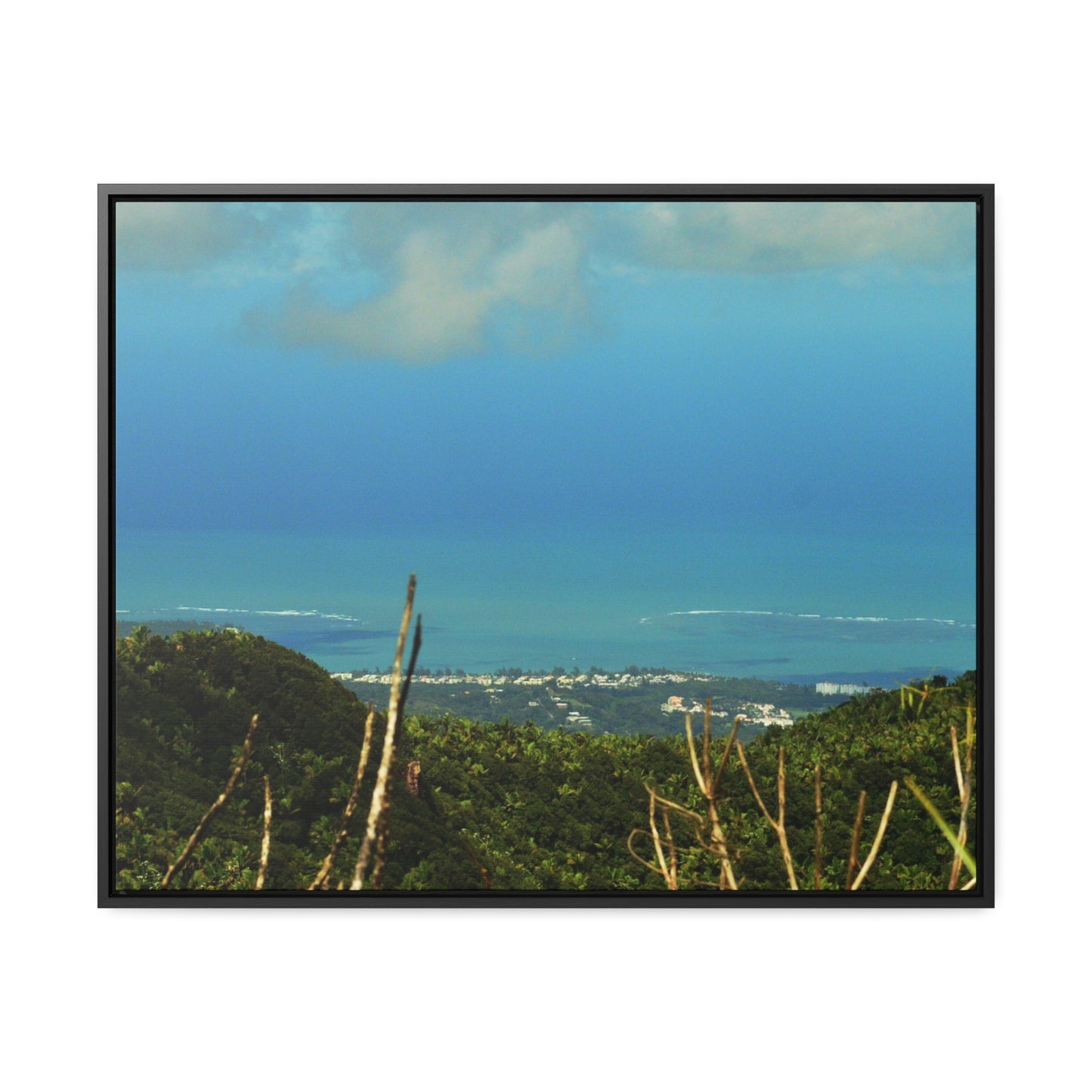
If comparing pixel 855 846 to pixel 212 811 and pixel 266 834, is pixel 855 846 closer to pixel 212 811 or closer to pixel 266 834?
pixel 266 834

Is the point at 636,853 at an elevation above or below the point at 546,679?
below

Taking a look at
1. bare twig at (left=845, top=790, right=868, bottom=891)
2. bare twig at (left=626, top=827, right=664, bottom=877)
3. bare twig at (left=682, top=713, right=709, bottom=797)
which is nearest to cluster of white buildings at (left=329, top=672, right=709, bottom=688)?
bare twig at (left=682, top=713, right=709, bottom=797)

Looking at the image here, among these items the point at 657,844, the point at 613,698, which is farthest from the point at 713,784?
Result: the point at 613,698

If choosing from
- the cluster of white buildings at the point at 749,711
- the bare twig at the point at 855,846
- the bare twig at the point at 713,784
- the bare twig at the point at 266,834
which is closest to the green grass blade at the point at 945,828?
the bare twig at the point at 855,846

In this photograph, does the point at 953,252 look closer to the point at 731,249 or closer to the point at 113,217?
the point at 731,249

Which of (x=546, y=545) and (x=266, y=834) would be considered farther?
(x=546, y=545)

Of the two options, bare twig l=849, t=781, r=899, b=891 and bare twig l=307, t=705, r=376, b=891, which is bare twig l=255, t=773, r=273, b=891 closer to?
bare twig l=307, t=705, r=376, b=891

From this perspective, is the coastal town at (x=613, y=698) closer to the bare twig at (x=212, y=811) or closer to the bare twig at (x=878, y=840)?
the bare twig at (x=878, y=840)
